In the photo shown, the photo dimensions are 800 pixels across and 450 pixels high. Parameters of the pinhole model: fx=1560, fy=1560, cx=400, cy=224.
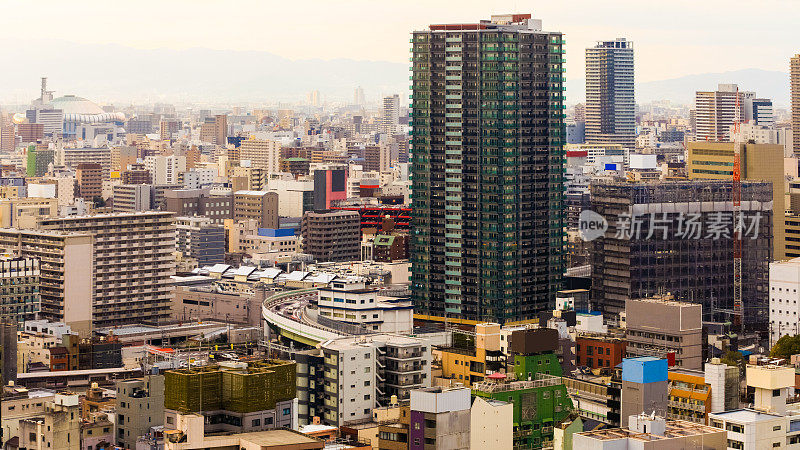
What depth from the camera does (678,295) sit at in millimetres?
102500

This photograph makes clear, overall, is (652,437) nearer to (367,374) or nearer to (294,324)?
(367,374)

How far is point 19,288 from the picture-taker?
98.4 metres

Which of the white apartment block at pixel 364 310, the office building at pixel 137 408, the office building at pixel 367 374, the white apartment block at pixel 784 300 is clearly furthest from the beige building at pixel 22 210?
the office building at pixel 137 408

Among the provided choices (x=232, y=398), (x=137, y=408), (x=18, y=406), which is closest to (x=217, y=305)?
(x=18, y=406)

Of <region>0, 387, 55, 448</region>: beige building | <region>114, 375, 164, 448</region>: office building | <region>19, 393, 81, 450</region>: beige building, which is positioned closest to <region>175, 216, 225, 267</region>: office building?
<region>0, 387, 55, 448</region>: beige building

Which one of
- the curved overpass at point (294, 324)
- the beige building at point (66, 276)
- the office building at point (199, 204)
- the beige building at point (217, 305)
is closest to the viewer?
the curved overpass at point (294, 324)

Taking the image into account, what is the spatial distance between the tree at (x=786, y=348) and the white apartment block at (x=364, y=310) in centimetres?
2040

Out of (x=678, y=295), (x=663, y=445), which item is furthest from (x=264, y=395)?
(x=678, y=295)

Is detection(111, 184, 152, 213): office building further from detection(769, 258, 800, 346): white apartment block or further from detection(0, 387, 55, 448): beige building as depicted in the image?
detection(0, 387, 55, 448): beige building

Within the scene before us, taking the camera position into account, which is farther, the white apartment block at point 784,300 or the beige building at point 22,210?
the beige building at point 22,210

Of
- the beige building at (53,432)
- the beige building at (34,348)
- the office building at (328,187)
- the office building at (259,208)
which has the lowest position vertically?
the beige building at (34,348)

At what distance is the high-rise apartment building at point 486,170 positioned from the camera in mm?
103000

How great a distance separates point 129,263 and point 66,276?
8315 mm

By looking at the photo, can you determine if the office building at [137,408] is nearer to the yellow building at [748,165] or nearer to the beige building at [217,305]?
the beige building at [217,305]
